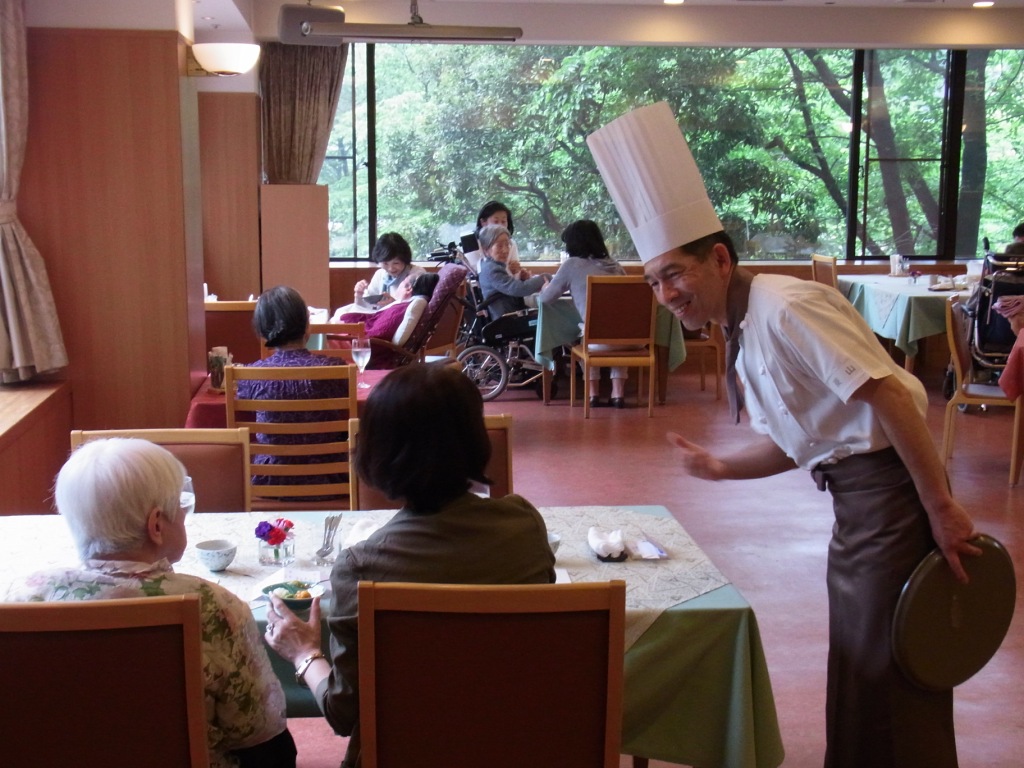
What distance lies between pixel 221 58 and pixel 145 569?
3809mm

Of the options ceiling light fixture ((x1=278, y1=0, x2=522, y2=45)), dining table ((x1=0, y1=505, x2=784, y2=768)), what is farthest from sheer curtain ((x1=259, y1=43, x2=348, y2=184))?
dining table ((x1=0, y1=505, x2=784, y2=768))

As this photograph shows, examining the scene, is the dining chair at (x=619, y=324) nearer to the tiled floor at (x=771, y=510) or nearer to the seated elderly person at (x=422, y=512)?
the tiled floor at (x=771, y=510)

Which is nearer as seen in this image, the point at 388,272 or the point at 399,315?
the point at 399,315

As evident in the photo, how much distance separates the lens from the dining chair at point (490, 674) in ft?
5.03

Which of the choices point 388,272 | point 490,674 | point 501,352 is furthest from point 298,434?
point 501,352

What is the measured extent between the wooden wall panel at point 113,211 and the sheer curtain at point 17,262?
4.1 inches

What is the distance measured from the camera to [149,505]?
170 centimetres

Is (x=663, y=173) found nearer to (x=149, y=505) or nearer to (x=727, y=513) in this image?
(x=149, y=505)

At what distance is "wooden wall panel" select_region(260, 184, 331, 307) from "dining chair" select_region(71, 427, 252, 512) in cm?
503

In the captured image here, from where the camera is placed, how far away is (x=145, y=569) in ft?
5.59

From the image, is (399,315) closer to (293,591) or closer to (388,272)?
(388,272)

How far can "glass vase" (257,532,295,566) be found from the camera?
7.26 feet

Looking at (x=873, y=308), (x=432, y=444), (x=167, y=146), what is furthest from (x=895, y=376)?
(x=873, y=308)

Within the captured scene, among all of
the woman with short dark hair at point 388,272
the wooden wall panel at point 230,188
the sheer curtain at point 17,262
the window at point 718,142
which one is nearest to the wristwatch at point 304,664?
the sheer curtain at point 17,262
